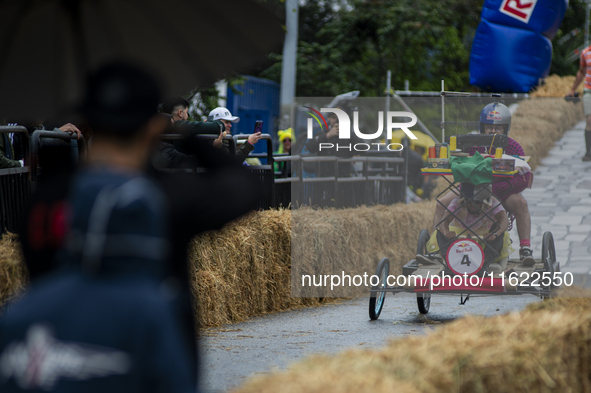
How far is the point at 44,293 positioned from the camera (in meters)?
1.88

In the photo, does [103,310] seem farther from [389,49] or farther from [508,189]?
[389,49]

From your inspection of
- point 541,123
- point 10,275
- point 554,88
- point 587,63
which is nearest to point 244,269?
point 10,275

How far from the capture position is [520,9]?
19.5 m

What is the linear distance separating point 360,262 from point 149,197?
894cm

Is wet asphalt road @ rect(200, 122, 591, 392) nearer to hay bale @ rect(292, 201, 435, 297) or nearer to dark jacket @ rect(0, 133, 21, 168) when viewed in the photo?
hay bale @ rect(292, 201, 435, 297)

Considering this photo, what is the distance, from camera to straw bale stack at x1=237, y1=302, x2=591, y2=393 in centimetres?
268

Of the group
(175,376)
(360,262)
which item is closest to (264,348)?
(360,262)

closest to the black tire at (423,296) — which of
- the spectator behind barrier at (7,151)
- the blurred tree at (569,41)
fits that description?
the spectator behind barrier at (7,151)

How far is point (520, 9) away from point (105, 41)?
57.3 ft

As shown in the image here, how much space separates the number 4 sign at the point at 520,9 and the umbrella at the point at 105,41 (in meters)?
17.1

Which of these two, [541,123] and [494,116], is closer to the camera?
[494,116]

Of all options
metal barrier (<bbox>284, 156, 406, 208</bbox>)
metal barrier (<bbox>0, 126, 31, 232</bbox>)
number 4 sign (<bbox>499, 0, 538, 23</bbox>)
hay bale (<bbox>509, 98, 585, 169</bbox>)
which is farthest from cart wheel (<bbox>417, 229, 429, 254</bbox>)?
number 4 sign (<bbox>499, 0, 538, 23</bbox>)

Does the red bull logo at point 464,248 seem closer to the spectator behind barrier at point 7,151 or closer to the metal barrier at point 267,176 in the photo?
the metal barrier at point 267,176

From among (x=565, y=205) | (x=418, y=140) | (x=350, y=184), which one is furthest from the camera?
(x=418, y=140)
